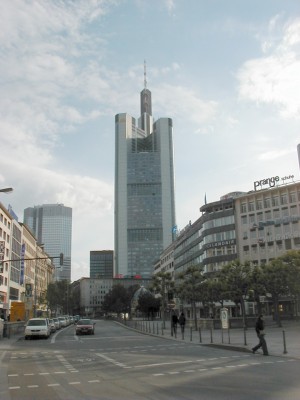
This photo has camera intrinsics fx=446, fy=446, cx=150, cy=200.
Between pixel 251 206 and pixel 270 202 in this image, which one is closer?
pixel 270 202

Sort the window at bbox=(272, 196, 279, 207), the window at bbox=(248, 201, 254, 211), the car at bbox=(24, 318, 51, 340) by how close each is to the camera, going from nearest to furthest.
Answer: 1. the car at bbox=(24, 318, 51, 340)
2. the window at bbox=(272, 196, 279, 207)
3. the window at bbox=(248, 201, 254, 211)

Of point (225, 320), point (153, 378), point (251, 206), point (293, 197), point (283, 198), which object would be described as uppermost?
point (283, 198)

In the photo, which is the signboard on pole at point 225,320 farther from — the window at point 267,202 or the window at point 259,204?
the window at point 259,204

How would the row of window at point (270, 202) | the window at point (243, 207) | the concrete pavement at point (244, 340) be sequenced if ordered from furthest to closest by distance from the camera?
the window at point (243, 207) → the row of window at point (270, 202) → the concrete pavement at point (244, 340)

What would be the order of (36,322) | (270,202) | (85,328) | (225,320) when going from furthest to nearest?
(270,202), (85,328), (36,322), (225,320)

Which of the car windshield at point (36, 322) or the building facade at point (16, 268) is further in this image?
the building facade at point (16, 268)

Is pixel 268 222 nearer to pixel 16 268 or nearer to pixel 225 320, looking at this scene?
pixel 16 268

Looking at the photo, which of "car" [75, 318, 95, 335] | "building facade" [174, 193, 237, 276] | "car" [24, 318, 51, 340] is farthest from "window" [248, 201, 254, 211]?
"car" [24, 318, 51, 340]

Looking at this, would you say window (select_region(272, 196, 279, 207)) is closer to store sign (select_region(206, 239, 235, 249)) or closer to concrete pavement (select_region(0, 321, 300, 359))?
store sign (select_region(206, 239, 235, 249))

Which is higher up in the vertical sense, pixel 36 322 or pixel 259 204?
pixel 259 204

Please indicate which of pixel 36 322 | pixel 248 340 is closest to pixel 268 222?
pixel 36 322

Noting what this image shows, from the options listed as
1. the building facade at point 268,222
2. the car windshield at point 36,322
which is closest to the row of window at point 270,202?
the building facade at point 268,222

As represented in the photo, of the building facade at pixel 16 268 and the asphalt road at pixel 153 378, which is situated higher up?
the building facade at pixel 16 268

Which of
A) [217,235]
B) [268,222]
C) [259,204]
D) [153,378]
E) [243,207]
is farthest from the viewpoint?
[217,235]
